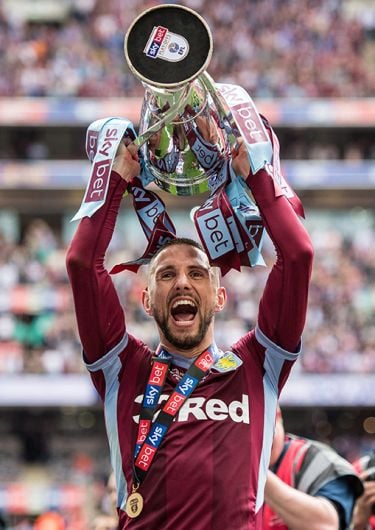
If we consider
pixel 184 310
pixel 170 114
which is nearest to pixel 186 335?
pixel 184 310

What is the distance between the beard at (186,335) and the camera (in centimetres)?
365

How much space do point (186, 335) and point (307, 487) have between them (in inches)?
46.7

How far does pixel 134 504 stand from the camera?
11.3 feet

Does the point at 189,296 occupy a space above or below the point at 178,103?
below

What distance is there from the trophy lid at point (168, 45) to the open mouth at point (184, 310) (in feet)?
2.28

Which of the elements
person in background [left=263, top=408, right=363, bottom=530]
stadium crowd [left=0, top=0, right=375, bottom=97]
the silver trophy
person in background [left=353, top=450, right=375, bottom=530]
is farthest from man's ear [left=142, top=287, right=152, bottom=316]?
stadium crowd [left=0, top=0, right=375, bottom=97]

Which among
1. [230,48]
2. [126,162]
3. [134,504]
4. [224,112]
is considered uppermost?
[224,112]

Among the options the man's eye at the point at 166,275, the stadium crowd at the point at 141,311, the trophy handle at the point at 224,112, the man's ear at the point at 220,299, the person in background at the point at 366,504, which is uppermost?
the trophy handle at the point at 224,112

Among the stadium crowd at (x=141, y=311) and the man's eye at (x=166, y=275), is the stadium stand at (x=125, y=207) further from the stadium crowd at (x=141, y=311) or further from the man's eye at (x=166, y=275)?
the man's eye at (x=166, y=275)

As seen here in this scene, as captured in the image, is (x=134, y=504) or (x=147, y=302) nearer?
(x=134, y=504)

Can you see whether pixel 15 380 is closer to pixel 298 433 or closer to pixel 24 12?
pixel 298 433

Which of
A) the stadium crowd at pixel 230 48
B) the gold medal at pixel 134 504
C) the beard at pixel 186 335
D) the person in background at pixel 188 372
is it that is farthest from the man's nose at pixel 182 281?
the stadium crowd at pixel 230 48

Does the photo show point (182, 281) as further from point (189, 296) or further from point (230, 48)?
point (230, 48)

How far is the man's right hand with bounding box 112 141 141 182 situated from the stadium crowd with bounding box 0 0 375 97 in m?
18.4
